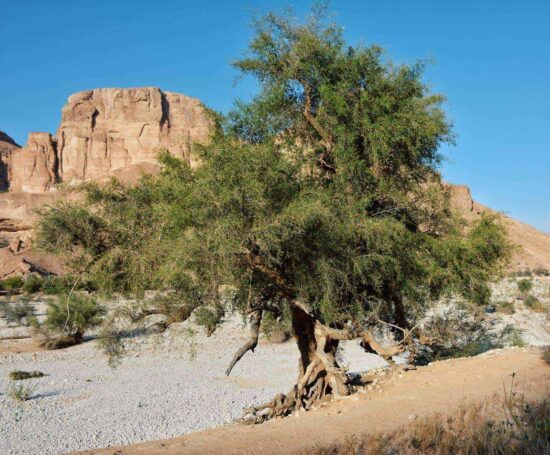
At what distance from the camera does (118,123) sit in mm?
93562

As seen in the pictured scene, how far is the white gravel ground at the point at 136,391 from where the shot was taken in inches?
445

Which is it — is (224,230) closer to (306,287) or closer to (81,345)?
(306,287)

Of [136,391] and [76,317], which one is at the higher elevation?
[76,317]

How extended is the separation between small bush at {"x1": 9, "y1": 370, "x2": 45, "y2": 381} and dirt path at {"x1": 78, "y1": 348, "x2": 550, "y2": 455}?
1079 centimetres

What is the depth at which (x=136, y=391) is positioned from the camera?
1529 cm

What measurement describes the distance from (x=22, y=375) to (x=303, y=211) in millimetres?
13553

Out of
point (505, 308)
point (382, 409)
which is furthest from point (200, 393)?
point (505, 308)

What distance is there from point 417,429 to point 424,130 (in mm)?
5130

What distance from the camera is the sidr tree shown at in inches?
296

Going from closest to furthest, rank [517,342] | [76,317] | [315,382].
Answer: [315,382]
[517,342]
[76,317]

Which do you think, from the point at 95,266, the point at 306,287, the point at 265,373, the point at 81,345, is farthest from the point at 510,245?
the point at 81,345

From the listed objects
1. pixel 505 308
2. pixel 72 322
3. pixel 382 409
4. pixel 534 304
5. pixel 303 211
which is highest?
pixel 303 211

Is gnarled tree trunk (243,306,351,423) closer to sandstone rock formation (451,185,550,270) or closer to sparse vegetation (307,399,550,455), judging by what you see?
sparse vegetation (307,399,550,455)

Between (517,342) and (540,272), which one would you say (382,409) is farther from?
(540,272)
